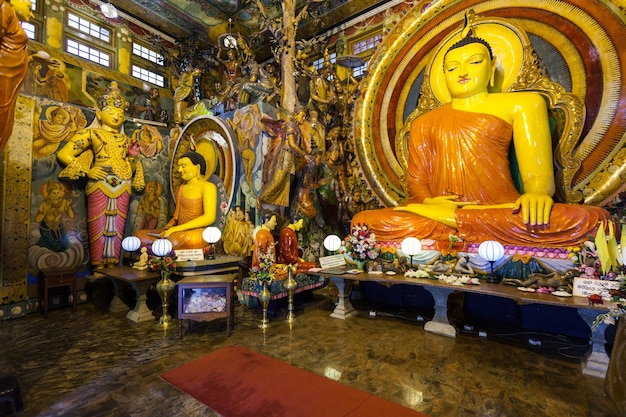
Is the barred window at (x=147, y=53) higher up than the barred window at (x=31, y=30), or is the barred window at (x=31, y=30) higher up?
the barred window at (x=147, y=53)

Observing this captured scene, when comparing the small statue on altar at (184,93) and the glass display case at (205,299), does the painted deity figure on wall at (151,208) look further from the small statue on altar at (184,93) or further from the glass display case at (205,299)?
the glass display case at (205,299)

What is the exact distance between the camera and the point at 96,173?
5.07m

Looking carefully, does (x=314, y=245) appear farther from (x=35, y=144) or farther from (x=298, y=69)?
(x=35, y=144)

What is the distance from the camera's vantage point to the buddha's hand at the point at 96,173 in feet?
16.6

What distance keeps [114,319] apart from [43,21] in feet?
24.9

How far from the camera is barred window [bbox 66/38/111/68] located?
24.5 ft

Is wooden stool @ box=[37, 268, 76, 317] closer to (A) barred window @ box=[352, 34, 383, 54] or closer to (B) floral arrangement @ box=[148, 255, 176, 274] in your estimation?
(B) floral arrangement @ box=[148, 255, 176, 274]

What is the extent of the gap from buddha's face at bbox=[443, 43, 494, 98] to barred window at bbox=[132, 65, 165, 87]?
8.49 m

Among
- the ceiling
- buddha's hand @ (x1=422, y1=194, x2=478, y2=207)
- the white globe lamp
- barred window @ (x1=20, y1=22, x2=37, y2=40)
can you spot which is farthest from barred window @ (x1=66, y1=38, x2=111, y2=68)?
the white globe lamp

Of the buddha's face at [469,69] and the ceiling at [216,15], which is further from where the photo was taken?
the ceiling at [216,15]

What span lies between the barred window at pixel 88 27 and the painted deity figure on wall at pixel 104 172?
398cm

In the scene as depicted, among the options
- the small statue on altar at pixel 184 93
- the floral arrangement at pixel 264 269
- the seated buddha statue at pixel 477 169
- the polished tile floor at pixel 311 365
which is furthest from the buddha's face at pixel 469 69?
the small statue on altar at pixel 184 93

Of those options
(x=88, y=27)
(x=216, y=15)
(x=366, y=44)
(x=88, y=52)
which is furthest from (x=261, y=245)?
(x=88, y=27)

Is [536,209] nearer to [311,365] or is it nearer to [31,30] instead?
[311,365]
